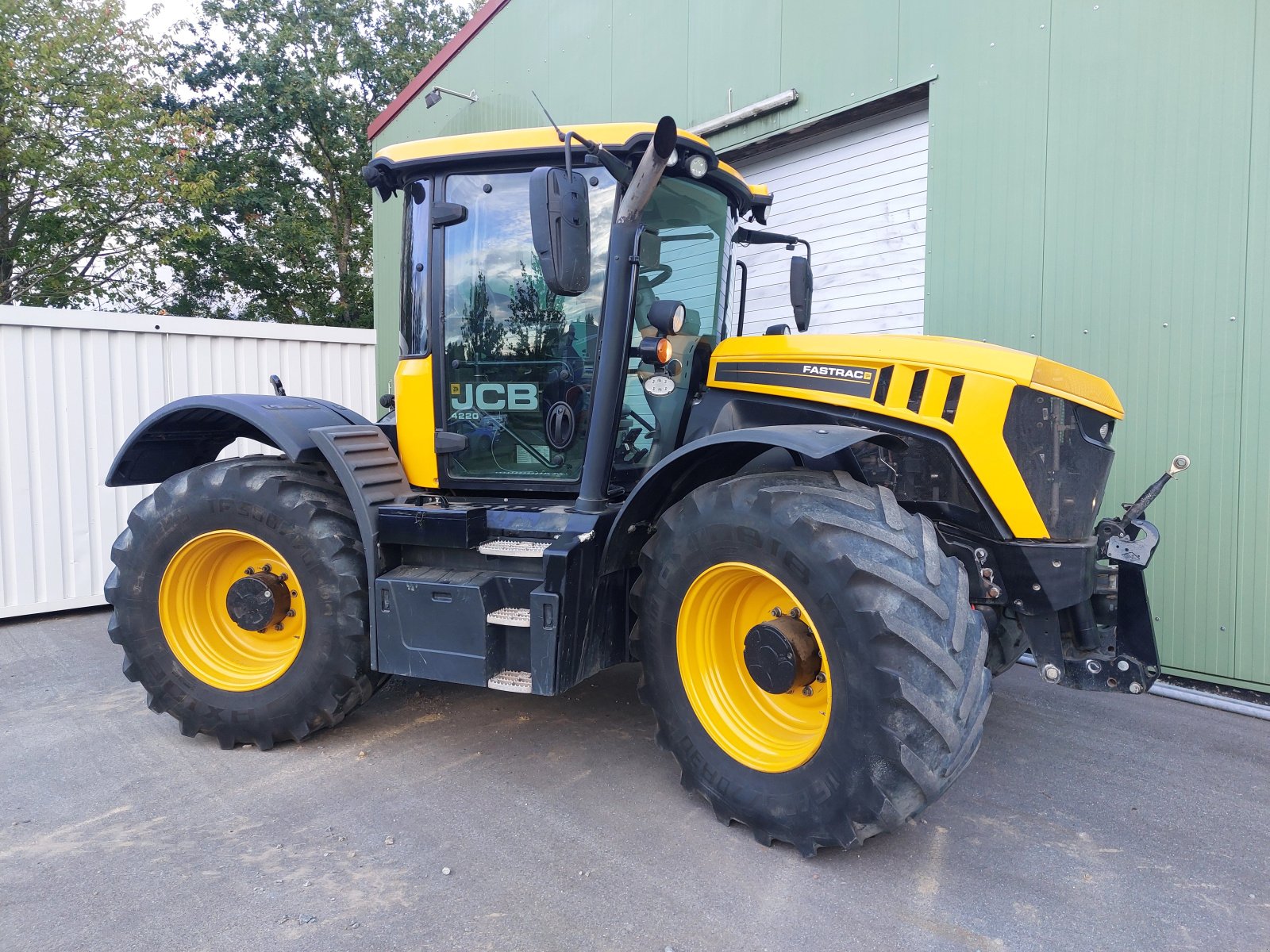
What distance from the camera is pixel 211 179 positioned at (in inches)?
557

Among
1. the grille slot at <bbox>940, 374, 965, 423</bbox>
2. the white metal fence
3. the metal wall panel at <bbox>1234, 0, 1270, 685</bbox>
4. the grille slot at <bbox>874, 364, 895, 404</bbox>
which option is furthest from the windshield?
the white metal fence

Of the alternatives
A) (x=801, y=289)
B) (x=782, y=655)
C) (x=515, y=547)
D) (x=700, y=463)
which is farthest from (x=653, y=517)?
(x=801, y=289)

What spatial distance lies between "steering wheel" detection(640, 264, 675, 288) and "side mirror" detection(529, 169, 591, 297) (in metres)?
0.46

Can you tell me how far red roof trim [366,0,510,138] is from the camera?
27.1ft

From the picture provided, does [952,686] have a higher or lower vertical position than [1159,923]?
higher

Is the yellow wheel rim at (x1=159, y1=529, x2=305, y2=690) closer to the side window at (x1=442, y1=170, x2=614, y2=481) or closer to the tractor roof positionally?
the side window at (x1=442, y1=170, x2=614, y2=481)

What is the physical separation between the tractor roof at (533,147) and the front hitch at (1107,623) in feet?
6.63

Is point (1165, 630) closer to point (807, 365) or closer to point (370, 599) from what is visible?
point (807, 365)

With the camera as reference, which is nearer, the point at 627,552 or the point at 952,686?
the point at 952,686

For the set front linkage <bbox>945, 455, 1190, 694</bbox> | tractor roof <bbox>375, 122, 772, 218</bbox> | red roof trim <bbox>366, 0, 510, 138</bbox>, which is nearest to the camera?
front linkage <bbox>945, 455, 1190, 694</bbox>

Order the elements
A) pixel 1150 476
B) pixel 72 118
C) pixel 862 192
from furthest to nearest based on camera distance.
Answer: pixel 72 118 < pixel 862 192 < pixel 1150 476

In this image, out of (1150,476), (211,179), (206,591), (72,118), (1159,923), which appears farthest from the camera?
(211,179)

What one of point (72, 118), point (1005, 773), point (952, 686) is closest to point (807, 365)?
point (952, 686)

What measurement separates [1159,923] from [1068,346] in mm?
3244
